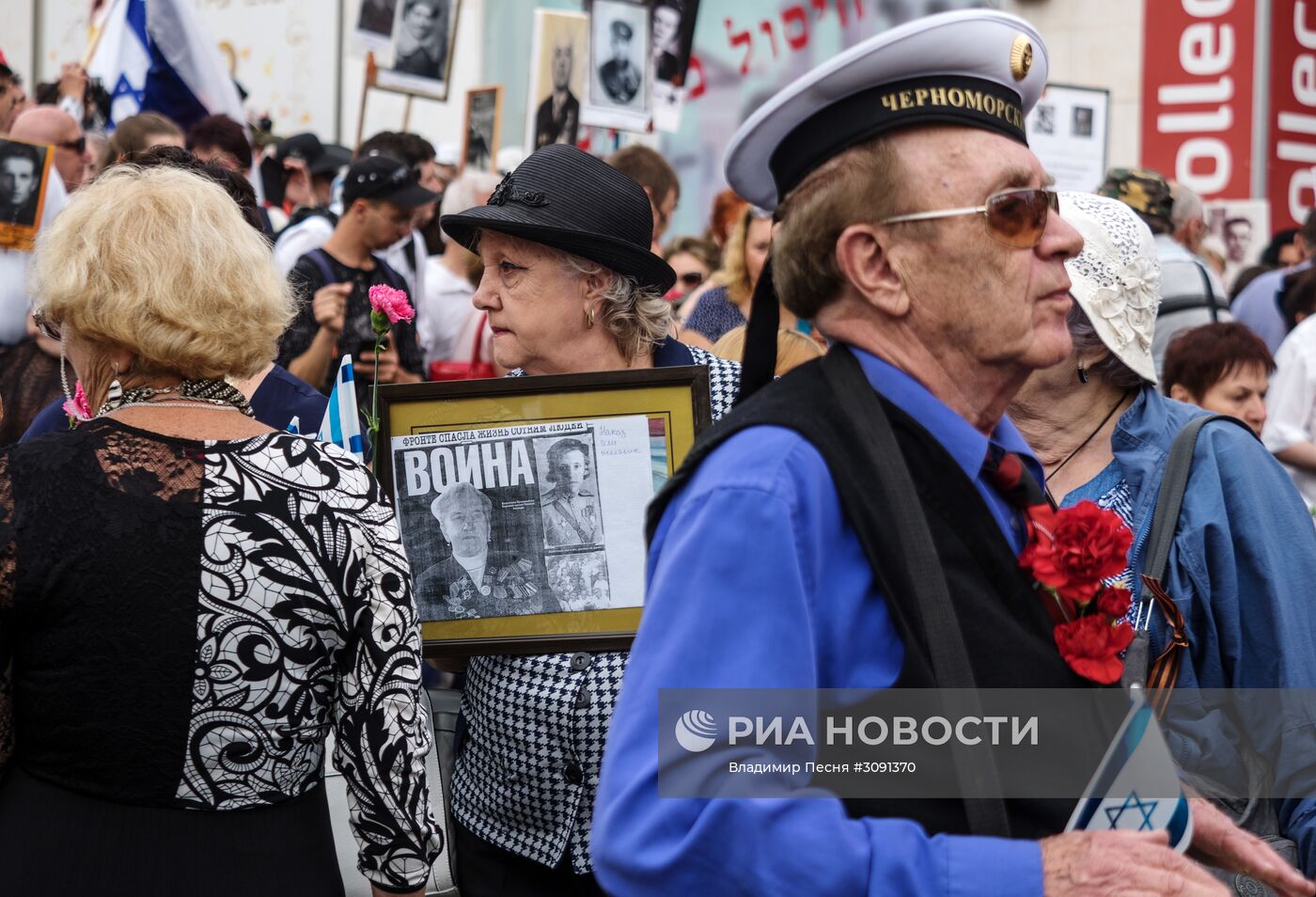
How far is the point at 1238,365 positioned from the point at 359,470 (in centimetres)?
319

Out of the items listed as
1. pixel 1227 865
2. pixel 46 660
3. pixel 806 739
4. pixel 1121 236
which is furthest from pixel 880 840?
pixel 1121 236

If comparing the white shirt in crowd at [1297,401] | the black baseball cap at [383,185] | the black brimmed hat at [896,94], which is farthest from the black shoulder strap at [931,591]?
the white shirt in crowd at [1297,401]

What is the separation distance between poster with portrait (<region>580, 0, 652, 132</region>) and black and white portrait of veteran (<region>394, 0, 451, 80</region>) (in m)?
1.12

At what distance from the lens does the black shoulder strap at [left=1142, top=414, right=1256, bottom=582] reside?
2.59 m

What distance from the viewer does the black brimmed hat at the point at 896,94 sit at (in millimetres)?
1799

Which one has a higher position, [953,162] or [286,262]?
[286,262]

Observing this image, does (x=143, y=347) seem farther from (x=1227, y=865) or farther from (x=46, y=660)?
(x=1227, y=865)

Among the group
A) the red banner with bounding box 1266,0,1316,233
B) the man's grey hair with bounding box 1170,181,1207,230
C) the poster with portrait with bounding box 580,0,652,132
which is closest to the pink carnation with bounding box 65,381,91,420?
the poster with portrait with bounding box 580,0,652,132

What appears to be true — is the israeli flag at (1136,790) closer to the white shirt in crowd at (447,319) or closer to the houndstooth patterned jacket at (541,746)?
the houndstooth patterned jacket at (541,746)

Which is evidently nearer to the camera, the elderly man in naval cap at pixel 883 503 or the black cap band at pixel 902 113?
the elderly man in naval cap at pixel 883 503

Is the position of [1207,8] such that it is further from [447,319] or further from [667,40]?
[447,319]

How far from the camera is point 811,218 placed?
185cm

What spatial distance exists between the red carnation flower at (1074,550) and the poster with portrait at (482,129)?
319 inches

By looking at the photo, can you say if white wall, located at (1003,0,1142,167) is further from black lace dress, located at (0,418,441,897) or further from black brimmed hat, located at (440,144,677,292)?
black lace dress, located at (0,418,441,897)
